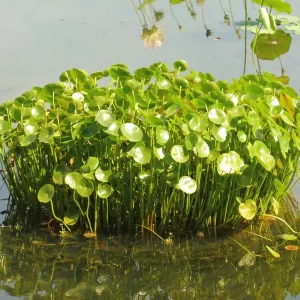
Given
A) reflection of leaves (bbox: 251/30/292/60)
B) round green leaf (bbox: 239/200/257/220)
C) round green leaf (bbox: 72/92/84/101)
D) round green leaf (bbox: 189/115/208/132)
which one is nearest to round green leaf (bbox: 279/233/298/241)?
round green leaf (bbox: 239/200/257/220)

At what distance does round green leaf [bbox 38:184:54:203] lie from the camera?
2.19m

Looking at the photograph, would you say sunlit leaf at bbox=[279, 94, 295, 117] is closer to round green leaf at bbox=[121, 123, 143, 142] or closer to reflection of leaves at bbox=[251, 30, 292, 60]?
round green leaf at bbox=[121, 123, 143, 142]

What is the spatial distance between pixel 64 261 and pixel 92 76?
68cm

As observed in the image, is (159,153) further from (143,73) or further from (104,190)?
(143,73)

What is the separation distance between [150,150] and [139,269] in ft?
1.20

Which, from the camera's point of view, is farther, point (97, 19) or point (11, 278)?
point (97, 19)

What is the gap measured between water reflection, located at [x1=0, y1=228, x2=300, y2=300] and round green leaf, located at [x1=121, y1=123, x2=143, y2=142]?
0.39 metres

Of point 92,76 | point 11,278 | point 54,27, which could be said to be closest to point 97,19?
point 54,27

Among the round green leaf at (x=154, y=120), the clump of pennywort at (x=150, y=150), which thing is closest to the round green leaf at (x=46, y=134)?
A: the clump of pennywort at (x=150, y=150)

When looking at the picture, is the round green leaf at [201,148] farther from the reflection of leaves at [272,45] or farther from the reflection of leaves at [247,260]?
the reflection of leaves at [272,45]

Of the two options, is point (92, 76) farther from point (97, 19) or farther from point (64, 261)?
point (97, 19)

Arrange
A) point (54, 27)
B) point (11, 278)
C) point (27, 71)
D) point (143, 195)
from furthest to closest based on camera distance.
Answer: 1. point (54, 27)
2. point (27, 71)
3. point (143, 195)
4. point (11, 278)

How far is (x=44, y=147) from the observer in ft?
7.61

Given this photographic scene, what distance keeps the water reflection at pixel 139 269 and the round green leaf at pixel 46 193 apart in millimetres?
169
